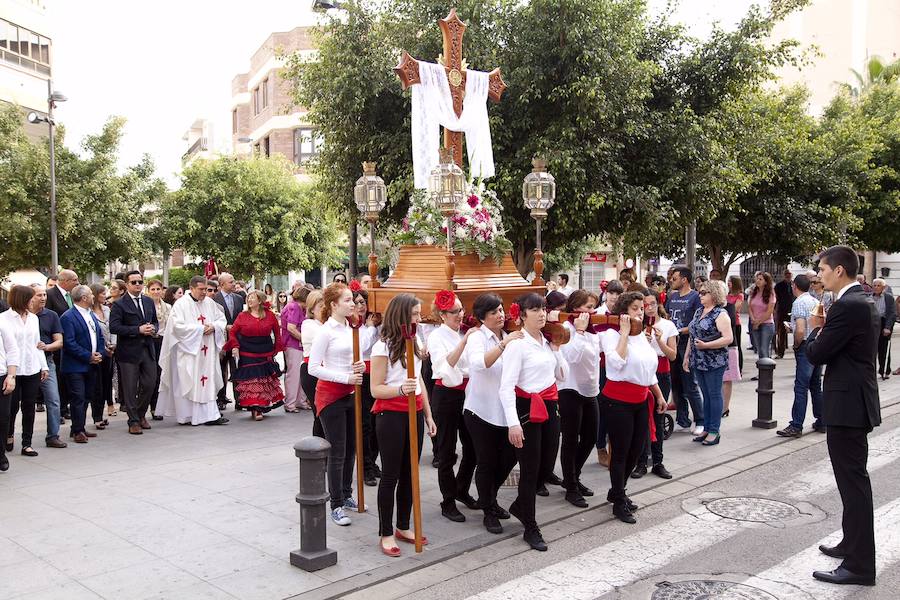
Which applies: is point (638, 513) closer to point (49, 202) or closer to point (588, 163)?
point (588, 163)

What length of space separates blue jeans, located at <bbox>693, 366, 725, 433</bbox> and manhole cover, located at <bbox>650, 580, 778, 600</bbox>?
13.6ft

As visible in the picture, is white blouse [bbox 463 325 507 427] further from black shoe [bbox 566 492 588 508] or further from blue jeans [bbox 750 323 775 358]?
blue jeans [bbox 750 323 775 358]

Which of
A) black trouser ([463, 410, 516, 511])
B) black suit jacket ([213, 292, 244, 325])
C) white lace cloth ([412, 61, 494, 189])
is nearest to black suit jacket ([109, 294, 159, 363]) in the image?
black suit jacket ([213, 292, 244, 325])

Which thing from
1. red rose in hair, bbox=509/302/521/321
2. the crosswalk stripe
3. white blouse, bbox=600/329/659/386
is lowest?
the crosswalk stripe

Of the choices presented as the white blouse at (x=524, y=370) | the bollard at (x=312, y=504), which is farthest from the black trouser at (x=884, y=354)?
the bollard at (x=312, y=504)

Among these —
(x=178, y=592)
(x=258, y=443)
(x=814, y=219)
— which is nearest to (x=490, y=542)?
(x=178, y=592)

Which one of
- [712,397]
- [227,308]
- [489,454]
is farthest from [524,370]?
[227,308]

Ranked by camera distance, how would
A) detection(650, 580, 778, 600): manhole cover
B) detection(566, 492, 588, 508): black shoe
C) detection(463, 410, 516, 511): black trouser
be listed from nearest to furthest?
detection(650, 580, 778, 600): manhole cover
detection(463, 410, 516, 511): black trouser
detection(566, 492, 588, 508): black shoe

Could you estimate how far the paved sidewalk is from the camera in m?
5.20

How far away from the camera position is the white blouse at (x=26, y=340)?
8.09m

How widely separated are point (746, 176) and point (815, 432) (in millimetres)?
6382

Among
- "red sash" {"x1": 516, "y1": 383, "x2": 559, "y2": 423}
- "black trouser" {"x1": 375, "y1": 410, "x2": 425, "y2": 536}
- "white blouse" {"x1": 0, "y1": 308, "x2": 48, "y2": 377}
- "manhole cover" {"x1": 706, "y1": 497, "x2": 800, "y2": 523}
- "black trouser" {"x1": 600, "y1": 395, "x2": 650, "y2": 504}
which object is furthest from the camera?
"white blouse" {"x1": 0, "y1": 308, "x2": 48, "y2": 377}

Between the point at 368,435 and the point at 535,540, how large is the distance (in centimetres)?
259

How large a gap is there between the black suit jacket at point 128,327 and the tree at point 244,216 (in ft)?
57.9
